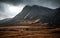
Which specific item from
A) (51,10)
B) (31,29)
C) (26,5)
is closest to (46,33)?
(31,29)

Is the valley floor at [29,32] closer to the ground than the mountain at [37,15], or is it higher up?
closer to the ground

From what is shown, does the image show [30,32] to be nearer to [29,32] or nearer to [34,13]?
[29,32]

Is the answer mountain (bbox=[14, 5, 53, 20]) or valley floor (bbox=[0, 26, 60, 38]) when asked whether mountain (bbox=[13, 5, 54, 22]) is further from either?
valley floor (bbox=[0, 26, 60, 38])

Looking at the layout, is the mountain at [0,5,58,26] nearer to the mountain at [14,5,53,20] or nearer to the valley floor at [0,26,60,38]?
the mountain at [14,5,53,20]

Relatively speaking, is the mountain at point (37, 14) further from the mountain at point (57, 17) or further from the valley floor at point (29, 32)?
the valley floor at point (29, 32)

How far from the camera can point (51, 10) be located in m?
4.15

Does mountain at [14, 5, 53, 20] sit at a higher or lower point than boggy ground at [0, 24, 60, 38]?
higher

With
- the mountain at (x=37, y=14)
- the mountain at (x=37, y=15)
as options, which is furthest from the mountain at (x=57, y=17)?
the mountain at (x=37, y=14)

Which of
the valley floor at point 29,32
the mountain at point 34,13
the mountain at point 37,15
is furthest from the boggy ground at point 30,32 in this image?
the mountain at point 34,13

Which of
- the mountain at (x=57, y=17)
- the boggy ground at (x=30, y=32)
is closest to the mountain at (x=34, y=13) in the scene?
the mountain at (x=57, y=17)

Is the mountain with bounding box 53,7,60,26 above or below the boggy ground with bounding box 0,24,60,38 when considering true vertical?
above

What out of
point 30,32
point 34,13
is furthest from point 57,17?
point 30,32

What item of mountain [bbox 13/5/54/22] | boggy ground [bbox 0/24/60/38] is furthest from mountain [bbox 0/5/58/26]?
boggy ground [bbox 0/24/60/38]

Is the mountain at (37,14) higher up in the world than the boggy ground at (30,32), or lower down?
higher up
